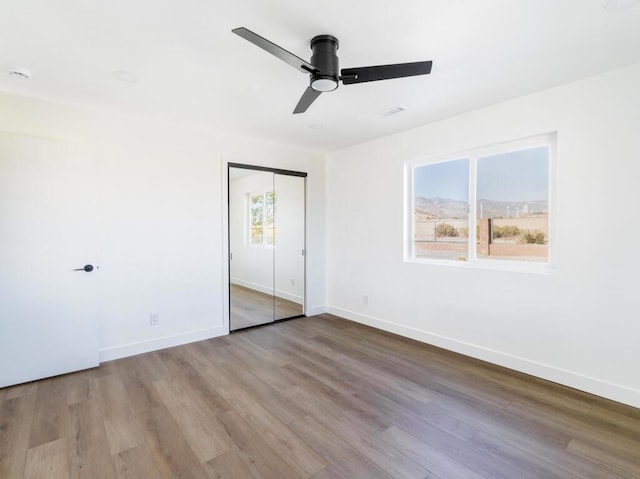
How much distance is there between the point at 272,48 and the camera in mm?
1659

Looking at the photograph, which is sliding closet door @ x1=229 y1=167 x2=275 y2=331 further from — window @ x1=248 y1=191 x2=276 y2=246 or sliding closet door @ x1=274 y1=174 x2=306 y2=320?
sliding closet door @ x1=274 y1=174 x2=306 y2=320

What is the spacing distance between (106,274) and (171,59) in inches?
87.1

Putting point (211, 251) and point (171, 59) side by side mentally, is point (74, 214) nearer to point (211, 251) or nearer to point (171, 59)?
point (211, 251)

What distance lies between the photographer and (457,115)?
3.35m

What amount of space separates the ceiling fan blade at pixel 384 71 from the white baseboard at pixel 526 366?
269 cm

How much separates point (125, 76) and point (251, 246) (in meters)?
2.39

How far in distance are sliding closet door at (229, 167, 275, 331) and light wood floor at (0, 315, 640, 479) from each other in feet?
3.54

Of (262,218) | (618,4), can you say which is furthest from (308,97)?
(262,218)

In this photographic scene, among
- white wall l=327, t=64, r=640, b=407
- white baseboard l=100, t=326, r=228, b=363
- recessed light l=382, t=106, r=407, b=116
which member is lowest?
white baseboard l=100, t=326, r=228, b=363

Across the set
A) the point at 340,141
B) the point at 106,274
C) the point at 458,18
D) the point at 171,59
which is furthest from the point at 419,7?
the point at 106,274

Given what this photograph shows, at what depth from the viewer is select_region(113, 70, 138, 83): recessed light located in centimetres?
242

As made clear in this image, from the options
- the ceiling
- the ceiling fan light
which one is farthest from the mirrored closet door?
the ceiling fan light

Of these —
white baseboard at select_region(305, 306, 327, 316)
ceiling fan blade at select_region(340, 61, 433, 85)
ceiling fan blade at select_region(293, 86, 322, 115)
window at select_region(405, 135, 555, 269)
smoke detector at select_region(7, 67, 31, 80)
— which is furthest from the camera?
white baseboard at select_region(305, 306, 327, 316)

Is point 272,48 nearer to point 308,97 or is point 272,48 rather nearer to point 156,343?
point 308,97
